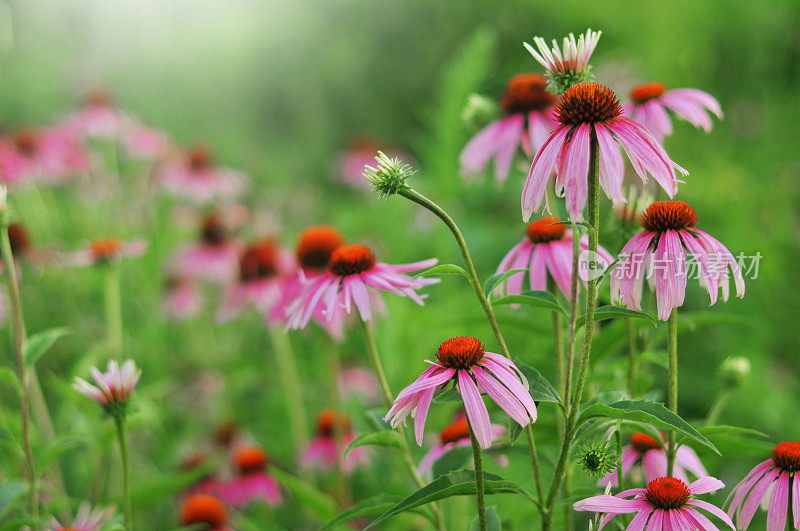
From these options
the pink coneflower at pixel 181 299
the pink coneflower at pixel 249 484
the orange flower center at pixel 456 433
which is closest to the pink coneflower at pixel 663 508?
the orange flower center at pixel 456 433

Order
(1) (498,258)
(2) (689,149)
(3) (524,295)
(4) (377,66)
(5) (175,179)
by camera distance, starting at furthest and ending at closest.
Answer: (4) (377,66) < (2) (689,149) < (5) (175,179) < (1) (498,258) < (3) (524,295)

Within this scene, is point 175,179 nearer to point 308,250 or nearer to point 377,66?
point 308,250

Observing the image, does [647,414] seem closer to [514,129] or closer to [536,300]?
[536,300]

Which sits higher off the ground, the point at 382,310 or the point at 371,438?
the point at 382,310

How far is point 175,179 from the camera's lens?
1.79m

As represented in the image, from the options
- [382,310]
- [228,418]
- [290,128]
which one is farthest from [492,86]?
[382,310]

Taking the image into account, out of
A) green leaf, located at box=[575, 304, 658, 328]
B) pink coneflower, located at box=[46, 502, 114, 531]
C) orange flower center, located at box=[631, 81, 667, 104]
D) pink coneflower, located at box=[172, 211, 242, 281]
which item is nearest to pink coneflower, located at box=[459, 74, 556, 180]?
orange flower center, located at box=[631, 81, 667, 104]

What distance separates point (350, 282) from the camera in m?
0.63

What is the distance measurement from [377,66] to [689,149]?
1.38m

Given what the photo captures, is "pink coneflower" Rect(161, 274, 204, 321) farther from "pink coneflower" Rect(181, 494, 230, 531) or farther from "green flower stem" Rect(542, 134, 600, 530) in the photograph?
"green flower stem" Rect(542, 134, 600, 530)

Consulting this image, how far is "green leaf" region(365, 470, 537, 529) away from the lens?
45cm

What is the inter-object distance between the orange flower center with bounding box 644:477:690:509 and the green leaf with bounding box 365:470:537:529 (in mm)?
81

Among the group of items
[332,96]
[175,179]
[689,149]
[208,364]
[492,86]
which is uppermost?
[332,96]

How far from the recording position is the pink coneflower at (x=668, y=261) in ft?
1.56
